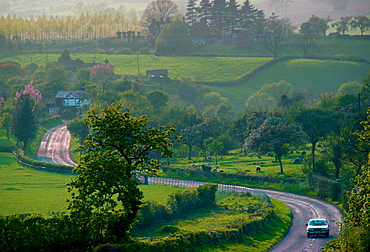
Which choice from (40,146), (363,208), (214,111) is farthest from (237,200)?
(214,111)

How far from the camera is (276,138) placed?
96.5 m

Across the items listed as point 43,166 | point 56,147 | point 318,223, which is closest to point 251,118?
point 43,166

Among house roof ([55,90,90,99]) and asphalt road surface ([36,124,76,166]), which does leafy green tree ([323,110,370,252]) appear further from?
house roof ([55,90,90,99])

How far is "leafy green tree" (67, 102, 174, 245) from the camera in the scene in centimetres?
3547

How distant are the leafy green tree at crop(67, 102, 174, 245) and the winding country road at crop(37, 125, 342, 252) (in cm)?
1841

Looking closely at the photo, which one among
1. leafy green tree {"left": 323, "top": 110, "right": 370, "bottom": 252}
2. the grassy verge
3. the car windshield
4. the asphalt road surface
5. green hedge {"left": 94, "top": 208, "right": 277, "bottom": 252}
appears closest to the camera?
leafy green tree {"left": 323, "top": 110, "right": 370, "bottom": 252}

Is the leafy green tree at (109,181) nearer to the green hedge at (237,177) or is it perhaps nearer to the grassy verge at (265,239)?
the grassy verge at (265,239)

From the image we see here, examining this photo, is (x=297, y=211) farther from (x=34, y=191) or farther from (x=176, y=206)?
(x=34, y=191)

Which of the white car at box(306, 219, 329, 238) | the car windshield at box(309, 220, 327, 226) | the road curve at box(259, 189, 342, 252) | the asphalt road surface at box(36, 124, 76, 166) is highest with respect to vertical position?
the car windshield at box(309, 220, 327, 226)

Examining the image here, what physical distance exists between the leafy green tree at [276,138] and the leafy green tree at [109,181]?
59124 millimetres

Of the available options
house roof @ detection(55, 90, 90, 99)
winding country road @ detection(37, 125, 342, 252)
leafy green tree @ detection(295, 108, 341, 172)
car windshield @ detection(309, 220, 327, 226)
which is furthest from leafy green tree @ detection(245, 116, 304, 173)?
house roof @ detection(55, 90, 90, 99)

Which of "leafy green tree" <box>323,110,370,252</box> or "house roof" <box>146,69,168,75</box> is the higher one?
"house roof" <box>146,69,168,75</box>

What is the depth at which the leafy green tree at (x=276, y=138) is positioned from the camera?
95125 millimetres

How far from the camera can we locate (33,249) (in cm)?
3497
